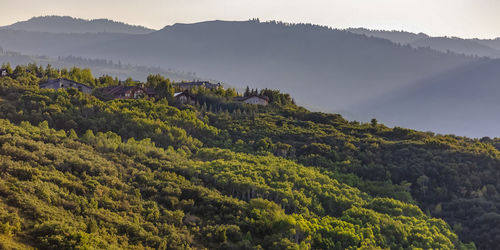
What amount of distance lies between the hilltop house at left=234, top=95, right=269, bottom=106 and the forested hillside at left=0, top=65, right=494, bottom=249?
66.6 feet

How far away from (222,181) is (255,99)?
2697 inches

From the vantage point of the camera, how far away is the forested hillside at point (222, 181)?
86.9 ft

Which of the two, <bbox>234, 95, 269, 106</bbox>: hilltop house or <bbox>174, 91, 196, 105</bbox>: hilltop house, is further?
<bbox>234, 95, 269, 106</bbox>: hilltop house

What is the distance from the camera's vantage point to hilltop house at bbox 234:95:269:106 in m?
106

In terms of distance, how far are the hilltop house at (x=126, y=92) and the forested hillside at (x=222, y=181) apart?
799 cm

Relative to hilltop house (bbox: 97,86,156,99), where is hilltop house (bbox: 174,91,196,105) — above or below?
below

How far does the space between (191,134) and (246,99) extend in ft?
132

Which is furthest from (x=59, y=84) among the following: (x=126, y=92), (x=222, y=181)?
(x=222, y=181)

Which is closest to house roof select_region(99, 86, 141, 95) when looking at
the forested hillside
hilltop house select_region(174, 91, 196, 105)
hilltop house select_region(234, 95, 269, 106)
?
the forested hillside

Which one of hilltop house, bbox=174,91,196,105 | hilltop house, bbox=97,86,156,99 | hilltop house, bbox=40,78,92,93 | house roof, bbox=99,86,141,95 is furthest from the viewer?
hilltop house, bbox=174,91,196,105

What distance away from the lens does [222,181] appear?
41188 mm

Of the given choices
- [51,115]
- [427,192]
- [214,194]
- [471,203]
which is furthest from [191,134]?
[471,203]

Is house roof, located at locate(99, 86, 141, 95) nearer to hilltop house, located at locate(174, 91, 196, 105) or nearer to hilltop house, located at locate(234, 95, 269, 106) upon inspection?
hilltop house, located at locate(174, 91, 196, 105)

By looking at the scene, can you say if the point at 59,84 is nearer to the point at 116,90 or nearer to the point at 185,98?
the point at 116,90
